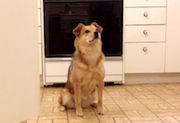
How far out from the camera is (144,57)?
3051 millimetres

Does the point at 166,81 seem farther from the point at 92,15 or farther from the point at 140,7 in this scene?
the point at 92,15

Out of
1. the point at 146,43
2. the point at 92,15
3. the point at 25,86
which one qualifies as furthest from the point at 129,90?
the point at 25,86

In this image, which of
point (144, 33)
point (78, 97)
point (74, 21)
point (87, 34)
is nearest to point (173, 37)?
point (144, 33)

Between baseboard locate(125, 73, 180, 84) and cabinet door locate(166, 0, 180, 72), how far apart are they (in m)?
→ 0.10

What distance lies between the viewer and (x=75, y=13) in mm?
2955

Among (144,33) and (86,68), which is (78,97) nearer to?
(86,68)

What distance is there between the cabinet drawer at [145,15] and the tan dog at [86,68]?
823 mm

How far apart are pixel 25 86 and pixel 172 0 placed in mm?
2180

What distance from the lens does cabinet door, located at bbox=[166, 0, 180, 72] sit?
2.99 m

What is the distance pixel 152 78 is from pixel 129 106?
0.93m

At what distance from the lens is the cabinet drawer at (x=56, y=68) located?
2.97 meters

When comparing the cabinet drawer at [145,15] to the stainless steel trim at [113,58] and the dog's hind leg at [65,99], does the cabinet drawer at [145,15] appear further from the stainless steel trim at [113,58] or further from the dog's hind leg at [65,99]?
the dog's hind leg at [65,99]

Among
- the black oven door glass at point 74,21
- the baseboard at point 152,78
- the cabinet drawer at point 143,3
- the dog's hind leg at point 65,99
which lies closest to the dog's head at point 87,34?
the dog's hind leg at point 65,99

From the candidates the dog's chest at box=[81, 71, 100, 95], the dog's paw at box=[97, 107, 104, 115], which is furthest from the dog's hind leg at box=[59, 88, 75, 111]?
the dog's paw at box=[97, 107, 104, 115]
